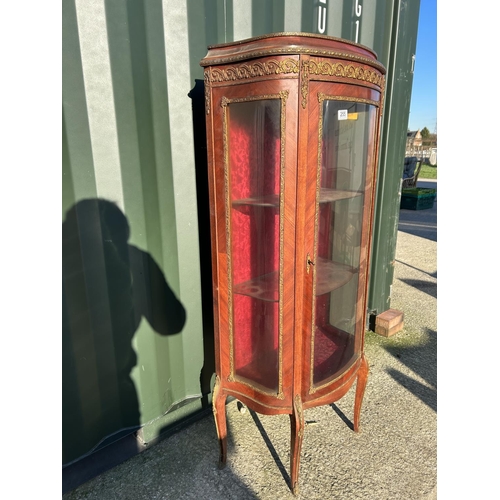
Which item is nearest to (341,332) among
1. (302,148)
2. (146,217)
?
(302,148)

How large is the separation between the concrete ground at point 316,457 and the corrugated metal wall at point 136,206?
9.7 inches

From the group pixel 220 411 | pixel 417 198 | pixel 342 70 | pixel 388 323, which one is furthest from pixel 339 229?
pixel 417 198

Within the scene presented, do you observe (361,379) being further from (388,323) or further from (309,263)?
(388,323)

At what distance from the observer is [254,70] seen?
150 cm

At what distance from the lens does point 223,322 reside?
1903mm

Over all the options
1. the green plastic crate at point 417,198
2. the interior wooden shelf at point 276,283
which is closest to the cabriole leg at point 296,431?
the interior wooden shelf at point 276,283

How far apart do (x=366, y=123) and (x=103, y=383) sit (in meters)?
2.00

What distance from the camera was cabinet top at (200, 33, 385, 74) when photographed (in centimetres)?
143

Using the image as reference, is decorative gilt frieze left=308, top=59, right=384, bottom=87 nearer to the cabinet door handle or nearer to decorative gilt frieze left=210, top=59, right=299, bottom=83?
decorative gilt frieze left=210, top=59, right=299, bottom=83

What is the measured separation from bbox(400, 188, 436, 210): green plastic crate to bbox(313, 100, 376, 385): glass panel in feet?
31.5

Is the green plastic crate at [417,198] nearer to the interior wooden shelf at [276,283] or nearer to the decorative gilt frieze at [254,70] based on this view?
the interior wooden shelf at [276,283]

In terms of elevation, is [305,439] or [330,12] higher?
[330,12]

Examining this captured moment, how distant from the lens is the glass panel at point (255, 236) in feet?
5.35

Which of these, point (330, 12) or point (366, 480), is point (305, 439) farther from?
point (330, 12)
